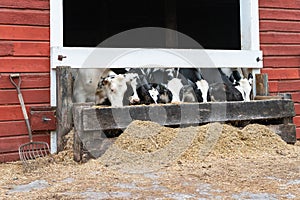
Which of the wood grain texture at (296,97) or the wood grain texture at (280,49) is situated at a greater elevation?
the wood grain texture at (280,49)

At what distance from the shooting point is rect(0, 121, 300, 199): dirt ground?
2133 mm

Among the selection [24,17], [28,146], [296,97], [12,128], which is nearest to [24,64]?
[24,17]

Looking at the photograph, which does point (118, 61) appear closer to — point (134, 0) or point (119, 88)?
point (119, 88)

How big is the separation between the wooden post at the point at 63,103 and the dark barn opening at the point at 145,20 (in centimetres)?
434

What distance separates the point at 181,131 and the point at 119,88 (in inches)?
29.6

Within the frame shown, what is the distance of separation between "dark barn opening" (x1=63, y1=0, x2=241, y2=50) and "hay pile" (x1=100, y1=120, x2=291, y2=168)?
4.63 meters

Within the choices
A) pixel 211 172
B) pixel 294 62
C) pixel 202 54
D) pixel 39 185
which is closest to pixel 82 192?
pixel 39 185

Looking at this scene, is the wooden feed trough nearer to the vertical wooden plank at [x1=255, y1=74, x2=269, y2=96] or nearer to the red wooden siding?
the vertical wooden plank at [x1=255, y1=74, x2=269, y2=96]

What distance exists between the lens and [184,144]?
2.99 metres

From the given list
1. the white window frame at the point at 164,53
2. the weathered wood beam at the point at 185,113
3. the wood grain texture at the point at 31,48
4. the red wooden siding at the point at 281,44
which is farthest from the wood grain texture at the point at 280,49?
the wood grain texture at the point at 31,48

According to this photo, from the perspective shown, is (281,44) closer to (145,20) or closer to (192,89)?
(192,89)

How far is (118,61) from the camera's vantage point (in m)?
3.52

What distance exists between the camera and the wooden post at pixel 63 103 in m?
3.24

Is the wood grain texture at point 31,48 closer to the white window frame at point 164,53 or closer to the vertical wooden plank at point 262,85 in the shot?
the white window frame at point 164,53
